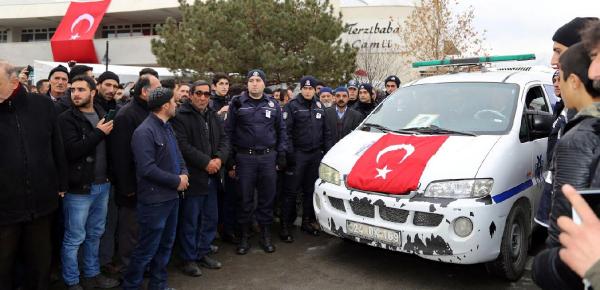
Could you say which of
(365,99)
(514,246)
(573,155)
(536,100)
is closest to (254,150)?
(514,246)

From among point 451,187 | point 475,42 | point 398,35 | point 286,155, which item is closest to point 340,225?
point 451,187

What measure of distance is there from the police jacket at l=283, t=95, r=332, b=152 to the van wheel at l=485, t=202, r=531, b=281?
2482mm

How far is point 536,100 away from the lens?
189 inches

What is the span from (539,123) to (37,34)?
126ft

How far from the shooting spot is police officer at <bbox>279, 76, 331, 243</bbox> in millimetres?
5578

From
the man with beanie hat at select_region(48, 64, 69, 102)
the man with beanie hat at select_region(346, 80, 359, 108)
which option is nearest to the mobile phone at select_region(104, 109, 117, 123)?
the man with beanie hat at select_region(48, 64, 69, 102)

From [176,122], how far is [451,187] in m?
2.52

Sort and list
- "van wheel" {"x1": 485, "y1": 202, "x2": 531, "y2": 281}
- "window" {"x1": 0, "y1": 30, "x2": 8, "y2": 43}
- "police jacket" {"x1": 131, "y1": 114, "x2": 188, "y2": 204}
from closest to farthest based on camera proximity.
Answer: "police jacket" {"x1": 131, "y1": 114, "x2": 188, "y2": 204} < "van wheel" {"x1": 485, "y1": 202, "x2": 531, "y2": 281} < "window" {"x1": 0, "y1": 30, "x2": 8, "y2": 43}

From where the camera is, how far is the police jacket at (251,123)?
4930 mm

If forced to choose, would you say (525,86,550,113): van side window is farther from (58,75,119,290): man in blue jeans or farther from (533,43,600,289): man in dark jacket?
(58,75,119,290): man in blue jeans

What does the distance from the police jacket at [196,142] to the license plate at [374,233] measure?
142 centimetres

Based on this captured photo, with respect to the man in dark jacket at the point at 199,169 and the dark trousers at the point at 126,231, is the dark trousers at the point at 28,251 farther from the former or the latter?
the man in dark jacket at the point at 199,169

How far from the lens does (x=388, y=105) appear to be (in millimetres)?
5102

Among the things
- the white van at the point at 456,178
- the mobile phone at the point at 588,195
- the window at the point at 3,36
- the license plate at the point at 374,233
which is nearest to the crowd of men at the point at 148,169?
the mobile phone at the point at 588,195
